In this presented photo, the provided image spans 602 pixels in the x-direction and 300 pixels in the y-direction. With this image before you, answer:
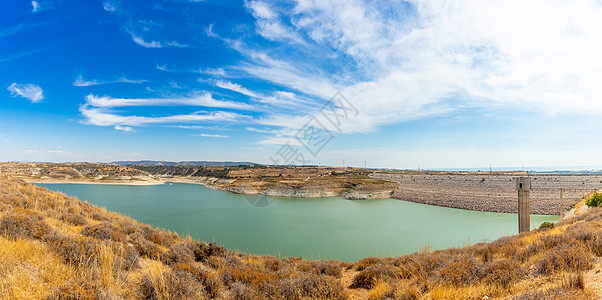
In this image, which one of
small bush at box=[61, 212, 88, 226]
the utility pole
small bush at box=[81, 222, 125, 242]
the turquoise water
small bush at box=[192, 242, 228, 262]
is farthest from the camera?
the turquoise water

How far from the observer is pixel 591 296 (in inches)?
99.3

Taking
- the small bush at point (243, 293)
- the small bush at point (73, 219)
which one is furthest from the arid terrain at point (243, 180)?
the small bush at point (243, 293)

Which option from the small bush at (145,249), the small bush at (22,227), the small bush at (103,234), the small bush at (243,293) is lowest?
the small bush at (145,249)

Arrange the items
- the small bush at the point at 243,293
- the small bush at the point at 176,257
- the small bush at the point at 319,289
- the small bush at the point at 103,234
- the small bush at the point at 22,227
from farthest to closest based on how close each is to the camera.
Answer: the small bush at the point at 103,234, the small bush at the point at 176,257, the small bush at the point at 22,227, the small bush at the point at 319,289, the small bush at the point at 243,293

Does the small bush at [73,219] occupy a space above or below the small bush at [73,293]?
below

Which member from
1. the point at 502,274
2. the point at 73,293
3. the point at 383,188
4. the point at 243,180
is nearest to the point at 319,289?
the point at 502,274

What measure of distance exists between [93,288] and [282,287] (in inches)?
94.2

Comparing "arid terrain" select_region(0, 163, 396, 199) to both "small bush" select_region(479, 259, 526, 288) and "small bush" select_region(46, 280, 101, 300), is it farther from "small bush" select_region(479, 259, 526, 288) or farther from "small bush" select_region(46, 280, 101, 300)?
"small bush" select_region(46, 280, 101, 300)

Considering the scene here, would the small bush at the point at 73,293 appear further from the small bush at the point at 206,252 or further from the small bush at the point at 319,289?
the small bush at the point at 206,252

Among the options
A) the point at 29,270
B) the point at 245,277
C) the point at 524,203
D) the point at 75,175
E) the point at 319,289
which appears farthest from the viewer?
the point at 75,175

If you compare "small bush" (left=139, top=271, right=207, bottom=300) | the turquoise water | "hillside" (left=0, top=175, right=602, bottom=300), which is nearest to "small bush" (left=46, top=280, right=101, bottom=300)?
"hillside" (left=0, top=175, right=602, bottom=300)

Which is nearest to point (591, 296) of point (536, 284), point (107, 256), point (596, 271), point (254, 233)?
point (536, 284)

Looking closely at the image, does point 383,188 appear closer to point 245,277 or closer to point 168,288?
point 245,277

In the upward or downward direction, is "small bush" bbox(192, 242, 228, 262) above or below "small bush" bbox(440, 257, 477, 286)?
below
